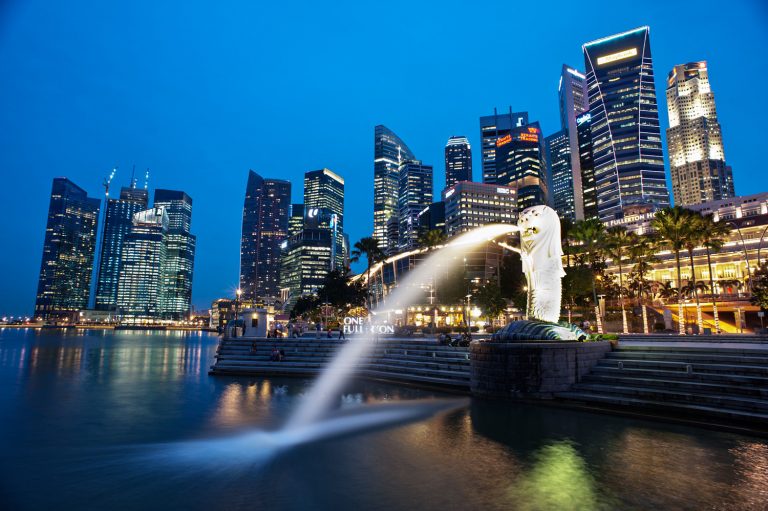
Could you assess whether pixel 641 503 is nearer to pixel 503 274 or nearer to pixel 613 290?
pixel 613 290

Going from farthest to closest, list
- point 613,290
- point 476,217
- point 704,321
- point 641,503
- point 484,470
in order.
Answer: point 476,217
point 613,290
point 704,321
point 484,470
point 641,503

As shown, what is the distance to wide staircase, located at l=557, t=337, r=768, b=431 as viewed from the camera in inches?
547

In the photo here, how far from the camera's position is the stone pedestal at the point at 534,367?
736 inches

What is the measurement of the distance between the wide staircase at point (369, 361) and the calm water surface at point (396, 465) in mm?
6321

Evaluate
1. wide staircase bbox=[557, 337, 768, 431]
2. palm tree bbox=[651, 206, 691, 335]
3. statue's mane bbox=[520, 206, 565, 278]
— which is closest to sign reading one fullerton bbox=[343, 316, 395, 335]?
statue's mane bbox=[520, 206, 565, 278]

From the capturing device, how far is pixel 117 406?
1870 centimetres

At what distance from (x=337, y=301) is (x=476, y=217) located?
121 m

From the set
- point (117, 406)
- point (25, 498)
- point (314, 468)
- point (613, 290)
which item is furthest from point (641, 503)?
point (613, 290)

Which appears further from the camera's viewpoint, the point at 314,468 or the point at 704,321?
the point at 704,321

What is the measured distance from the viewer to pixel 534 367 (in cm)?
1886

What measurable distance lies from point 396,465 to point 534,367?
34.2ft

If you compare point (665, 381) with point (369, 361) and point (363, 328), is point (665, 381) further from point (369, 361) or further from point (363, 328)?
point (363, 328)

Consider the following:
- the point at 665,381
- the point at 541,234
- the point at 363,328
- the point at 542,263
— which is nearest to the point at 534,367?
the point at 665,381

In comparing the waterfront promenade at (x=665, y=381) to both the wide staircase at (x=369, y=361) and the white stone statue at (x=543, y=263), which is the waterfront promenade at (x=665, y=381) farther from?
the white stone statue at (x=543, y=263)
